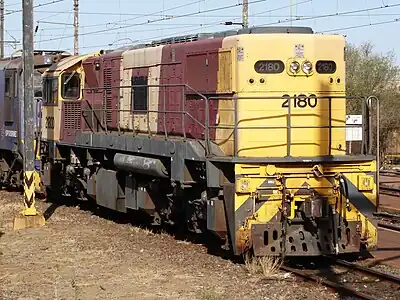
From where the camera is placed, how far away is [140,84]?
13688 mm

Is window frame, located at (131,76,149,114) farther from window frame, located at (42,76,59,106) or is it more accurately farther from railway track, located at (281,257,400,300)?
railway track, located at (281,257,400,300)

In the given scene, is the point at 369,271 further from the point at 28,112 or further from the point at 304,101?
the point at 28,112

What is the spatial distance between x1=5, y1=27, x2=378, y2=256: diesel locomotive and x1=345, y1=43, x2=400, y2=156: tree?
24.5 meters

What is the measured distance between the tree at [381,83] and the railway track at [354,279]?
86.7 feet

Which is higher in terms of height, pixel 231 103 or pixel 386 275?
pixel 231 103

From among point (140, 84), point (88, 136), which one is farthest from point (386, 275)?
point (88, 136)

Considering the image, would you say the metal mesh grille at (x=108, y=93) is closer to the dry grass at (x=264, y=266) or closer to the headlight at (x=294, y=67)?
the headlight at (x=294, y=67)

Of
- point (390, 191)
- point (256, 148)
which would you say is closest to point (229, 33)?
point (256, 148)

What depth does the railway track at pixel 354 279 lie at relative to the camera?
8482 mm

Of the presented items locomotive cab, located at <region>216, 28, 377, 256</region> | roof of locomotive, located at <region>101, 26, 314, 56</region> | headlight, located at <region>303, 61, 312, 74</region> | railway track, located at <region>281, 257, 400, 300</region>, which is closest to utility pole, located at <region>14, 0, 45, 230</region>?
roof of locomotive, located at <region>101, 26, 314, 56</region>

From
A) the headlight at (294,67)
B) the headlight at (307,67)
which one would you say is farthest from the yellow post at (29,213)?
the headlight at (307,67)

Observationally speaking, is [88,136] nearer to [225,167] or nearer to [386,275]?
[225,167]

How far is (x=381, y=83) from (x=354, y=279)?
30.9 meters

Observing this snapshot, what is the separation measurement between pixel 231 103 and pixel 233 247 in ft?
7.48
